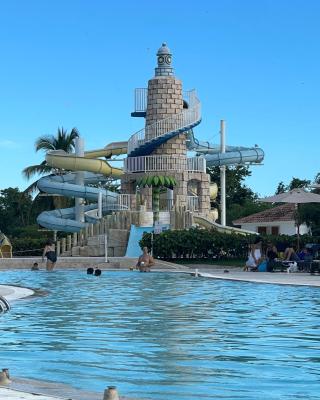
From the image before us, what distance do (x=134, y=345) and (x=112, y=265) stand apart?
81.1 ft

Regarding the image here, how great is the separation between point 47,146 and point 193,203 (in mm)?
17623

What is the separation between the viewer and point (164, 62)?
5334cm

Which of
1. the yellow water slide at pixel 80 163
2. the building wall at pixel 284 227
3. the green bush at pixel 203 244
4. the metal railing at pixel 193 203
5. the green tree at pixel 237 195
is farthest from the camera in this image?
the green tree at pixel 237 195

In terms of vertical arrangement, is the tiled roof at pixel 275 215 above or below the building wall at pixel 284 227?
above

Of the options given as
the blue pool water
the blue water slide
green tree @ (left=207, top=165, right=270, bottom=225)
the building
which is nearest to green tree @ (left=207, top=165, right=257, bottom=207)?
green tree @ (left=207, top=165, right=270, bottom=225)

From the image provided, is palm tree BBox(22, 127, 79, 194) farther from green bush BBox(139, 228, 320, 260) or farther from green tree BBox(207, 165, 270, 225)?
green bush BBox(139, 228, 320, 260)

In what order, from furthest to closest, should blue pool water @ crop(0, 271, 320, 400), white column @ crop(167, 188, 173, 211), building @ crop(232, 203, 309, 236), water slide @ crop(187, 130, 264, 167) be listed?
building @ crop(232, 203, 309, 236) → water slide @ crop(187, 130, 264, 167) → white column @ crop(167, 188, 173, 211) → blue pool water @ crop(0, 271, 320, 400)

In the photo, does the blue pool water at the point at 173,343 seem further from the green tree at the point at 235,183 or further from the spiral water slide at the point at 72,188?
the green tree at the point at 235,183

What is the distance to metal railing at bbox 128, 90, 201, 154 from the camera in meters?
51.6

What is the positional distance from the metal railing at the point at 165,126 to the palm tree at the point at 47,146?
13.1m

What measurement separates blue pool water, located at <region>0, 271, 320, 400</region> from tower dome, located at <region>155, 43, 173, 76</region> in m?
33.5

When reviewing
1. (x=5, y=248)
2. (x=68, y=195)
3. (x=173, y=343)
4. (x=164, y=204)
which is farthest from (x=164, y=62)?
(x=173, y=343)

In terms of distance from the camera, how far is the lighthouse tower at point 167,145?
51.1 metres

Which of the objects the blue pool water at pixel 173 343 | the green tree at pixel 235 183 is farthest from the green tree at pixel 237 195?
the blue pool water at pixel 173 343
